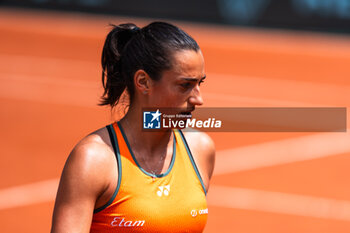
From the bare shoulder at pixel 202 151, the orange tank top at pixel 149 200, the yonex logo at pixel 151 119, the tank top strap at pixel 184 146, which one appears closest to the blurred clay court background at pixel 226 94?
the bare shoulder at pixel 202 151

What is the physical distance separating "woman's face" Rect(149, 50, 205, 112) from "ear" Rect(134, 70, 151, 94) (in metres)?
0.03

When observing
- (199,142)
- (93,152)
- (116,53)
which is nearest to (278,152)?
(199,142)

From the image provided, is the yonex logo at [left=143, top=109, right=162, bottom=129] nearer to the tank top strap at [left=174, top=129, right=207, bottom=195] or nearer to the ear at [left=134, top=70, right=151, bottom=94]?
the ear at [left=134, top=70, right=151, bottom=94]

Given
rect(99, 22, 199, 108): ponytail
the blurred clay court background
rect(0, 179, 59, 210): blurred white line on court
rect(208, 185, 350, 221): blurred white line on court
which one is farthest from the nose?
rect(0, 179, 59, 210): blurred white line on court

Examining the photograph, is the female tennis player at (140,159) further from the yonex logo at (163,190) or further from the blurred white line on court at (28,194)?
the blurred white line on court at (28,194)

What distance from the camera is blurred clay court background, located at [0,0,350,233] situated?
6863mm

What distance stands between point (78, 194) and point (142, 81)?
565 millimetres

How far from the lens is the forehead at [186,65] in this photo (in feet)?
9.12

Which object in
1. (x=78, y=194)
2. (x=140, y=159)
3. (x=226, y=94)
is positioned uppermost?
(x=226, y=94)

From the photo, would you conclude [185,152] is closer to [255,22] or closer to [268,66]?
[268,66]

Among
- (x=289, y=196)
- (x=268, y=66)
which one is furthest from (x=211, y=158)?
(x=268, y=66)

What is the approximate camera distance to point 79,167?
263 centimetres

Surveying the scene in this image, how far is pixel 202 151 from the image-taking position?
3.19 meters

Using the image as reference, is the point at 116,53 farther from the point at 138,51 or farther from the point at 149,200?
the point at 149,200
